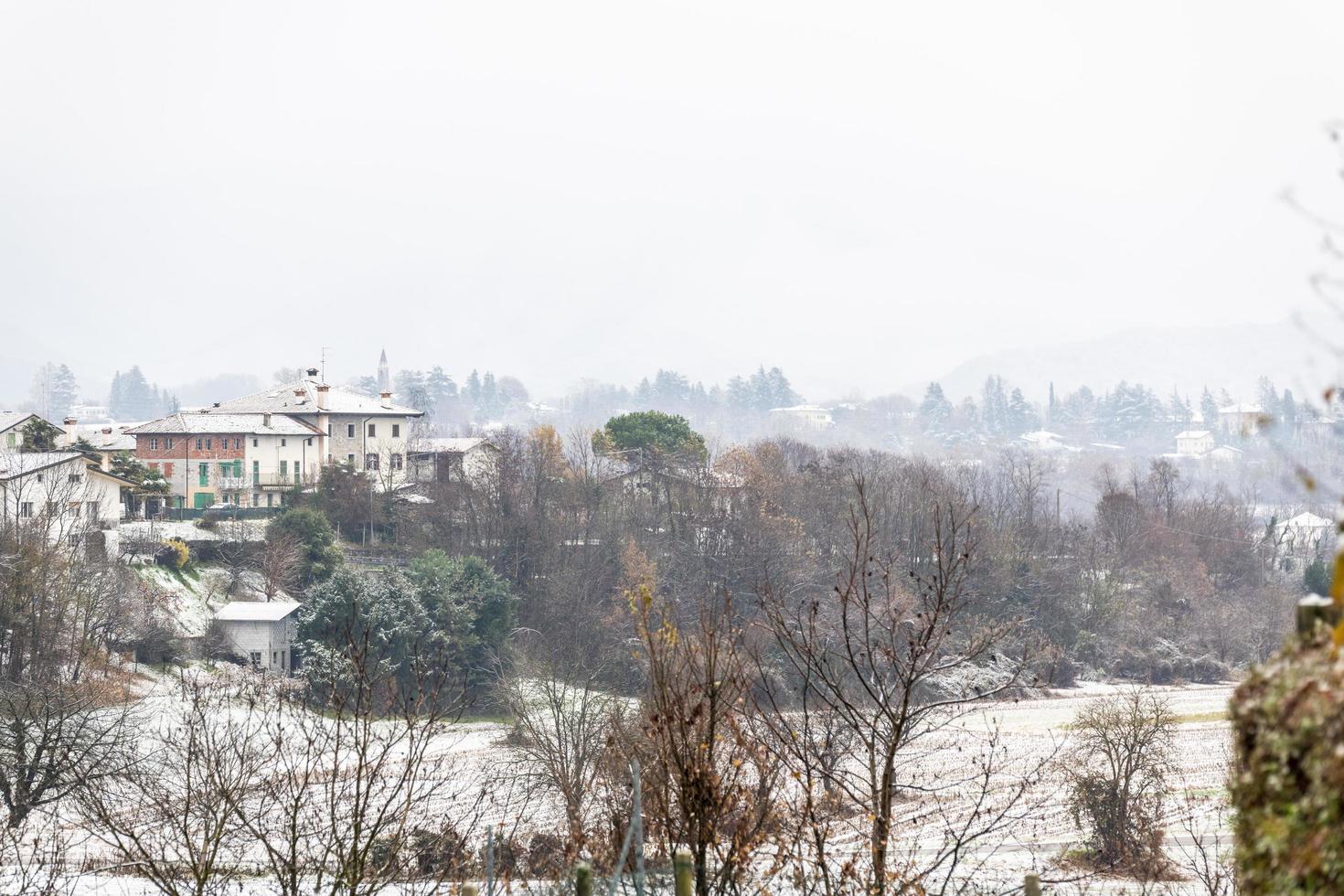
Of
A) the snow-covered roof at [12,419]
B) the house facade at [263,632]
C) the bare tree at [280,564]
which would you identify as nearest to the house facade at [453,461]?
the bare tree at [280,564]

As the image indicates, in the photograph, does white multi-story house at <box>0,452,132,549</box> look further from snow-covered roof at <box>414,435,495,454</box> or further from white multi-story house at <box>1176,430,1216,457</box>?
white multi-story house at <box>1176,430,1216,457</box>

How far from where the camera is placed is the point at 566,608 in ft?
150

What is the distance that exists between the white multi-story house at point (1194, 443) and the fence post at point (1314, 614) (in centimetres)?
19342

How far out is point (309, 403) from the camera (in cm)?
6097

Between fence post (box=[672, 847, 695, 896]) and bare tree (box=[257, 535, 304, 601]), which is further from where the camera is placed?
bare tree (box=[257, 535, 304, 601])

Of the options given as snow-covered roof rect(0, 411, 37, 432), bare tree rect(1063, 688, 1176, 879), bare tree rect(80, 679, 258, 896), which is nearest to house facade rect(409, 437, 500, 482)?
snow-covered roof rect(0, 411, 37, 432)

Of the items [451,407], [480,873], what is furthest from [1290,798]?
[451,407]

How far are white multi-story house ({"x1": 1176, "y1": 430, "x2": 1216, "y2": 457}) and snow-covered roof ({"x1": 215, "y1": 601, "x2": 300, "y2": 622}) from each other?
16452 cm

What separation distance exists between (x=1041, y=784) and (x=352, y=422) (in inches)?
1603

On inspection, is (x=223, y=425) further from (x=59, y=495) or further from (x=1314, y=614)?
(x=1314, y=614)

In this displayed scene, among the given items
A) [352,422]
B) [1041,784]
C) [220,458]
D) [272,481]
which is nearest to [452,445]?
[352,422]

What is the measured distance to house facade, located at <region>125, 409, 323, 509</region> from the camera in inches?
2144

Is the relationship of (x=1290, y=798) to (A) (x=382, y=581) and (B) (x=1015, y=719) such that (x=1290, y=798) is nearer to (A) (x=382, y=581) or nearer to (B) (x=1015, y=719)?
(B) (x=1015, y=719)

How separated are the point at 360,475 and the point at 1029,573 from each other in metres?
26.9
